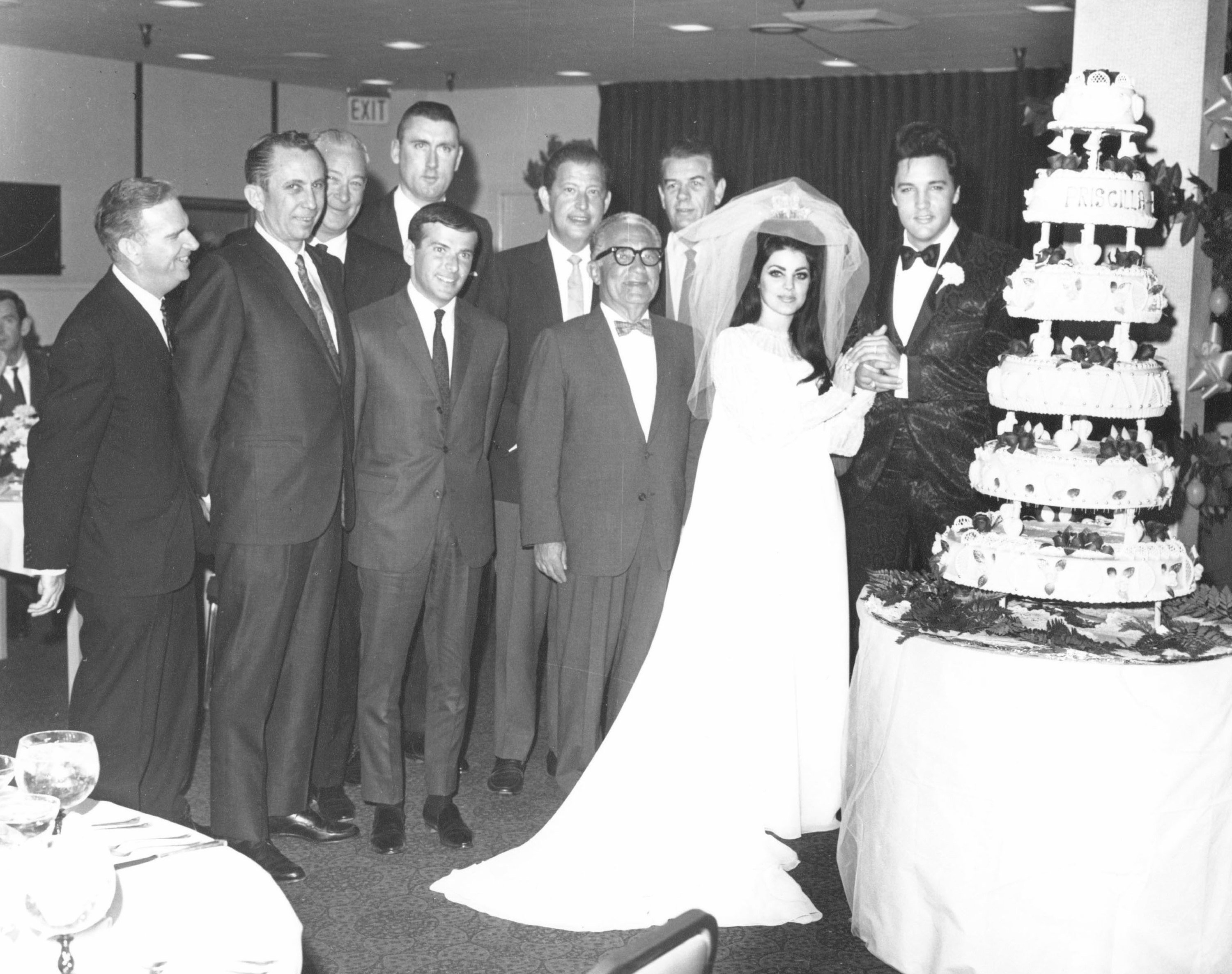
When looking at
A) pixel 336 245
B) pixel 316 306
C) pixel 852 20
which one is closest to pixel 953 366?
pixel 316 306

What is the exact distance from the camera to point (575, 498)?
4273mm

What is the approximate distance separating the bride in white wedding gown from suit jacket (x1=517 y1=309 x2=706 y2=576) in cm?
16

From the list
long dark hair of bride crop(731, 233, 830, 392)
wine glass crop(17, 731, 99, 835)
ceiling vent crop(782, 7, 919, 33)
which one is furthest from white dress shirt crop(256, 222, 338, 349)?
ceiling vent crop(782, 7, 919, 33)

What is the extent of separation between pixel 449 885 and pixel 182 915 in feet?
6.25

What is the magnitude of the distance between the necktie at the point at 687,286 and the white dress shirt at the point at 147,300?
159 centimetres

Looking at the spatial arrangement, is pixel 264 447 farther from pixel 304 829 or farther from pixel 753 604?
pixel 753 604

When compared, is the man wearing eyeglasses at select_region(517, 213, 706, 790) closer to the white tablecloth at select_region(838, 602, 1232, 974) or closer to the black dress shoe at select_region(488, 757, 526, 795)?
the black dress shoe at select_region(488, 757, 526, 795)

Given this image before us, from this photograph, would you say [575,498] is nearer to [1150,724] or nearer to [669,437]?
[669,437]

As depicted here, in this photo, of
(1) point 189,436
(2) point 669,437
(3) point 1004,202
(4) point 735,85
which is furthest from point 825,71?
(1) point 189,436

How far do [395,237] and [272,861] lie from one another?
84.8 inches

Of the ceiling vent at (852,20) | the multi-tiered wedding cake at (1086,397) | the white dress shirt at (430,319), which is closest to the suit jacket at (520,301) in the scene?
the white dress shirt at (430,319)

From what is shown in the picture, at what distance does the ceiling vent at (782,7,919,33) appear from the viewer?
26.0 feet

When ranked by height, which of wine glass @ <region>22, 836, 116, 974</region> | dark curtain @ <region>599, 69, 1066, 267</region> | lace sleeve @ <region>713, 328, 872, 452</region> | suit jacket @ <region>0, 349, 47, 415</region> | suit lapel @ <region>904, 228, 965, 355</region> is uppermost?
dark curtain @ <region>599, 69, 1066, 267</region>

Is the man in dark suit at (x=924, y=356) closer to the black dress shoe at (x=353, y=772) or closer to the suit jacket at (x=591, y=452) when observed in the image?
the suit jacket at (x=591, y=452)
